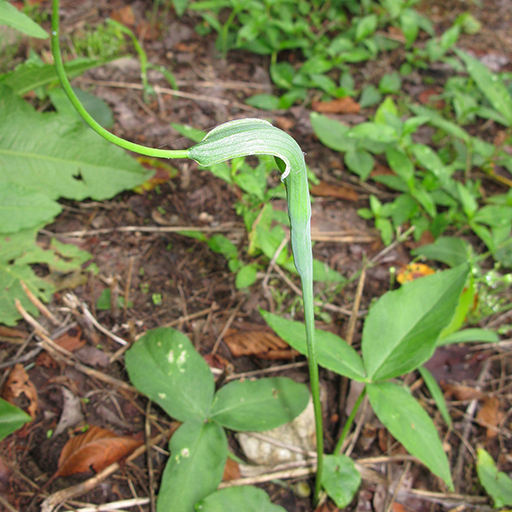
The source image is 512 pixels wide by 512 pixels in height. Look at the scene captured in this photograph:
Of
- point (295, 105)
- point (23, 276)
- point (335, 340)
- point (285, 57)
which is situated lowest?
point (23, 276)

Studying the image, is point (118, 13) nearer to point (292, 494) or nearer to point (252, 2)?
point (252, 2)

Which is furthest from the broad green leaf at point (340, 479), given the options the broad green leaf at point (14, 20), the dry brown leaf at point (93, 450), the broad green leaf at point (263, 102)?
the broad green leaf at point (263, 102)

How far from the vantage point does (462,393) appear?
6.09ft

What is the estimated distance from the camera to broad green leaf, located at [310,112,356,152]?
8.20ft

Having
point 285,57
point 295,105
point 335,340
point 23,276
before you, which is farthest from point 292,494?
point 285,57

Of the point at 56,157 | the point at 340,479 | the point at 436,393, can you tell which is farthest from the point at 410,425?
the point at 56,157

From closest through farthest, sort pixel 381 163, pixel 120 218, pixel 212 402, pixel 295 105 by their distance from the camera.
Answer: pixel 212 402 → pixel 120 218 → pixel 381 163 → pixel 295 105

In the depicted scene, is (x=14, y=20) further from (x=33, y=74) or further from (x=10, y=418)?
(x=10, y=418)

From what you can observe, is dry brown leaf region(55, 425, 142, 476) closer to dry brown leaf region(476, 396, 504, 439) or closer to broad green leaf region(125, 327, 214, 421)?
broad green leaf region(125, 327, 214, 421)

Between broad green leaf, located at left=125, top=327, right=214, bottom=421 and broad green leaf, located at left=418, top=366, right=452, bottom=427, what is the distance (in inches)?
36.9

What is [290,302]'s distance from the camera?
76.4 inches

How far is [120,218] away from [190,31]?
181 cm

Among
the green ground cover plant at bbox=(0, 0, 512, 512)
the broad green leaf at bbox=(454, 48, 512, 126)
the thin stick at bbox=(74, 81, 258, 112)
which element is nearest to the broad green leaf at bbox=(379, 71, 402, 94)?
the broad green leaf at bbox=(454, 48, 512, 126)

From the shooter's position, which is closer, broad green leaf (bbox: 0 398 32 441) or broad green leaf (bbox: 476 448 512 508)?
broad green leaf (bbox: 0 398 32 441)
